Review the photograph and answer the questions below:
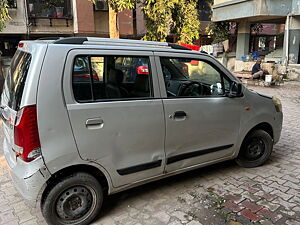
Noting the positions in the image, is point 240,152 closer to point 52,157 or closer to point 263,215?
point 263,215

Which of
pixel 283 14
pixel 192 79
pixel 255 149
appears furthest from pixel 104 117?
→ pixel 283 14

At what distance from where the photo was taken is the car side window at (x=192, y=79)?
3.23m

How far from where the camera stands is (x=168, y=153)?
319 centimetres

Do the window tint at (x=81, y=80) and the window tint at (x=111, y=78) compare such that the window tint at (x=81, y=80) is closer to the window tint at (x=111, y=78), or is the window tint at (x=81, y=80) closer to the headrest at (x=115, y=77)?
the window tint at (x=111, y=78)

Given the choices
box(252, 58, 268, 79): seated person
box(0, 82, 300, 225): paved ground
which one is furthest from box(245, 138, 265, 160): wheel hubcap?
box(252, 58, 268, 79): seated person

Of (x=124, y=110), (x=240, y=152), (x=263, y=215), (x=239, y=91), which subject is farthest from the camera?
(x=240, y=152)

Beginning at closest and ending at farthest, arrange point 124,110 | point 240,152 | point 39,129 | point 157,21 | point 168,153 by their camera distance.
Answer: point 39,129
point 124,110
point 168,153
point 240,152
point 157,21

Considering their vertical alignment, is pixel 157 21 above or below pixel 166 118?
above

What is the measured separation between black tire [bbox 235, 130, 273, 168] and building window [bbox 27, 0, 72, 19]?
49.5 ft

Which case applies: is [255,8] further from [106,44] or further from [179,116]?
[106,44]

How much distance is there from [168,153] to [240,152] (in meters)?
1.49

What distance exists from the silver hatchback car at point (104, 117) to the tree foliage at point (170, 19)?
3.25m

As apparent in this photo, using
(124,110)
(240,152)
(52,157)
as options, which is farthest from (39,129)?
(240,152)

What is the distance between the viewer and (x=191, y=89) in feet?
11.4
